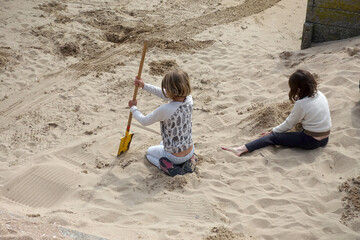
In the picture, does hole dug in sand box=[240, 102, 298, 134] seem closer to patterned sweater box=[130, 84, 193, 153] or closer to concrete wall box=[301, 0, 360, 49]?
patterned sweater box=[130, 84, 193, 153]

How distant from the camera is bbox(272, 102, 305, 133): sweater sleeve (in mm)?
4371

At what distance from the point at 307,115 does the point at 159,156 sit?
153 cm

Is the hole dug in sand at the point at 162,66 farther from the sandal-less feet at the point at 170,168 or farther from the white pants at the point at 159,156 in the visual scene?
the sandal-less feet at the point at 170,168

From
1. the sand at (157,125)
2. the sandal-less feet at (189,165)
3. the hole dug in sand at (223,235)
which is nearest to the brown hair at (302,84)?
the sand at (157,125)

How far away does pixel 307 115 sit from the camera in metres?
4.38

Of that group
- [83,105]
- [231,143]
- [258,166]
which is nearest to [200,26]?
[83,105]

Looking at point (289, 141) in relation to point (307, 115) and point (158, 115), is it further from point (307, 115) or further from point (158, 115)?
point (158, 115)

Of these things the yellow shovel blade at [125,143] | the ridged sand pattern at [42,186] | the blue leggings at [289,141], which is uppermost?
the blue leggings at [289,141]

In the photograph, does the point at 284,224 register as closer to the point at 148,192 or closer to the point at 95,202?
the point at 148,192

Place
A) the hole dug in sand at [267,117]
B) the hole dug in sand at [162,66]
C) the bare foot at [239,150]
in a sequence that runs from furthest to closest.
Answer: the hole dug in sand at [162,66] → the hole dug in sand at [267,117] → the bare foot at [239,150]

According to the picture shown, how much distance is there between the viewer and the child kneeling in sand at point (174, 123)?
4.14 metres

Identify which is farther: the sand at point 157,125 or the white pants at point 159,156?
the white pants at point 159,156

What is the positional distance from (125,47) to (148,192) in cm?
386

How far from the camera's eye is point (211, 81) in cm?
655
